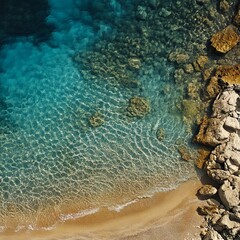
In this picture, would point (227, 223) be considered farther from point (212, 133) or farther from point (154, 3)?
point (154, 3)

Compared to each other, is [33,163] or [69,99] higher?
[69,99]

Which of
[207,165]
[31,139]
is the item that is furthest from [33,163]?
[207,165]

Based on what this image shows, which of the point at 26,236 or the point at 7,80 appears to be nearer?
the point at 26,236

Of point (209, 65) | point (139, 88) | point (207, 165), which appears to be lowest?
point (207, 165)

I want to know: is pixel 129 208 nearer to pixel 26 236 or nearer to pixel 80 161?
pixel 80 161

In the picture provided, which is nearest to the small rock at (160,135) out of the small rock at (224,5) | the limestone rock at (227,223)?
the limestone rock at (227,223)

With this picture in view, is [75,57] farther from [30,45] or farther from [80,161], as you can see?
[80,161]

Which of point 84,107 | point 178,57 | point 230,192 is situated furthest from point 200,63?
point 230,192
